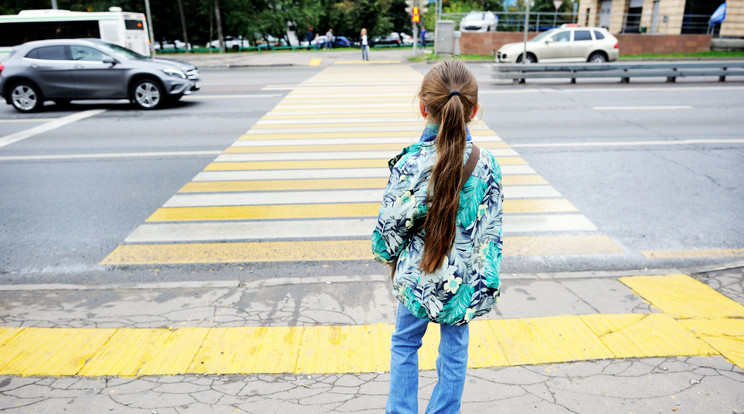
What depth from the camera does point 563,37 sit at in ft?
73.2

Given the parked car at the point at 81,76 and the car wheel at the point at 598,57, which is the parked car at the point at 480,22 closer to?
the car wheel at the point at 598,57

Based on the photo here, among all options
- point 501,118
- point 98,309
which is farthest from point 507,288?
point 501,118

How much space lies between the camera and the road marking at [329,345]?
3.27 metres

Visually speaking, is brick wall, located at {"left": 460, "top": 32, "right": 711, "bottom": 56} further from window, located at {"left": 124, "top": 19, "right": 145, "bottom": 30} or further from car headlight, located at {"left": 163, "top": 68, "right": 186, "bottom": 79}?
car headlight, located at {"left": 163, "top": 68, "right": 186, "bottom": 79}

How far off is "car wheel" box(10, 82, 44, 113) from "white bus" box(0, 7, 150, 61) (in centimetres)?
978

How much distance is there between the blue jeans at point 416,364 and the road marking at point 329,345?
84 cm

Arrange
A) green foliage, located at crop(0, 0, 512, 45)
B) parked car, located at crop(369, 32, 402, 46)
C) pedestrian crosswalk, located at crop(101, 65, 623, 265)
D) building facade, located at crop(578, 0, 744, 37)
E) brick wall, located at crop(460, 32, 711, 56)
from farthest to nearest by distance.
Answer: parked car, located at crop(369, 32, 402, 46)
green foliage, located at crop(0, 0, 512, 45)
building facade, located at crop(578, 0, 744, 37)
brick wall, located at crop(460, 32, 711, 56)
pedestrian crosswalk, located at crop(101, 65, 623, 265)

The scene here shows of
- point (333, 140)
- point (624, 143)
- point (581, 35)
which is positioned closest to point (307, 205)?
point (333, 140)

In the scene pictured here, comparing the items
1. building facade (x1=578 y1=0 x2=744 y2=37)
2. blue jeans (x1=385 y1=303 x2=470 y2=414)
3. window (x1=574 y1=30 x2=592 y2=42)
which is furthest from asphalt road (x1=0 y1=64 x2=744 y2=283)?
building facade (x1=578 y1=0 x2=744 y2=37)

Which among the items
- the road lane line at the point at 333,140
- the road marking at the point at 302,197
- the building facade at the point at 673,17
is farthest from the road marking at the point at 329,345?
the building facade at the point at 673,17

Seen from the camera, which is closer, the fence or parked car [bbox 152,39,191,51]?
the fence

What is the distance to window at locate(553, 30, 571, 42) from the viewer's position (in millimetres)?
22250

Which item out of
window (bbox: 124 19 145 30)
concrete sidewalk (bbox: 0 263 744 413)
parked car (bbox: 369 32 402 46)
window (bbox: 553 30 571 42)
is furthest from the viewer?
parked car (bbox: 369 32 402 46)

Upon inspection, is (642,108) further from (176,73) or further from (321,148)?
(176,73)
